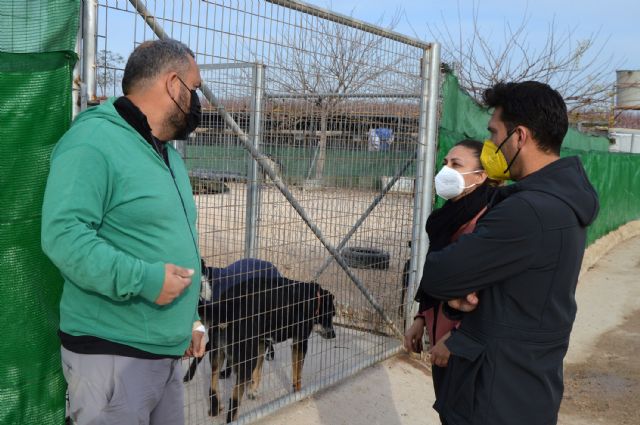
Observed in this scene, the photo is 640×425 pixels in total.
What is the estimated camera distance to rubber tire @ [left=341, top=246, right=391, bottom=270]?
5.76 m

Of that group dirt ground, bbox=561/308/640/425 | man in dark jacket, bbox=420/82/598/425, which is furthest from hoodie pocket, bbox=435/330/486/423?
dirt ground, bbox=561/308/640/425

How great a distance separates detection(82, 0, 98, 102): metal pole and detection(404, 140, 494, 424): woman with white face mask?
164cm

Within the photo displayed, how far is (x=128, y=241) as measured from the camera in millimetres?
2131

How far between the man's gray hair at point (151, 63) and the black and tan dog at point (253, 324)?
1.86m

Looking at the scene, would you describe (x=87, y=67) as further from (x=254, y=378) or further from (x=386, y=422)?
(x=386, y=422)

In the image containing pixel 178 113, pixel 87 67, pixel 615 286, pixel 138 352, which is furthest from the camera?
pixel 615 286

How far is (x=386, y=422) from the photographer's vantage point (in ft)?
15.1

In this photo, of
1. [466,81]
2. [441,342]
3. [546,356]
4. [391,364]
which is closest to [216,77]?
[441,342]

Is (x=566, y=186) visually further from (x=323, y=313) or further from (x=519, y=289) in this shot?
(x=323, y=313)

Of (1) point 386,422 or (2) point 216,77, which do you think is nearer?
(2) point 216,77

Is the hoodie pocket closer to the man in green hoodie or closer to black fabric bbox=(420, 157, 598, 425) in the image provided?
black fabric bbox=(420, 157, 598, 425)

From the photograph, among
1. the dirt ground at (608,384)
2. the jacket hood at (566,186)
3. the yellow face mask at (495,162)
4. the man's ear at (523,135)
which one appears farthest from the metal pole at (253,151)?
the dirt ground at (608,384)

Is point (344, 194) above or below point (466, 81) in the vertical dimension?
below

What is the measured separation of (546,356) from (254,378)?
9.48 ft
